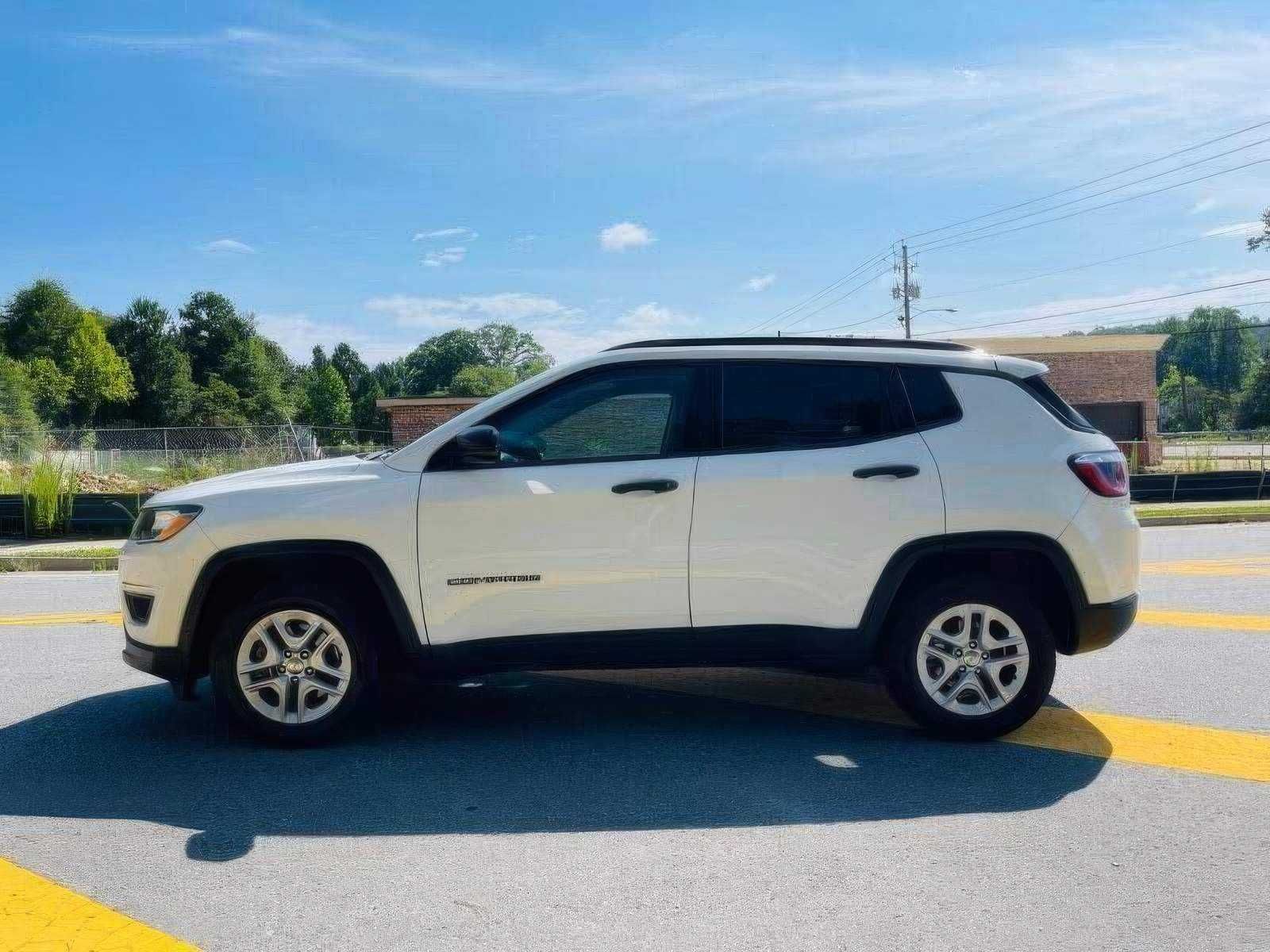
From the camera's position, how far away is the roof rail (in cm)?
498

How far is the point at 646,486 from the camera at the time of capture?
4.61 metres

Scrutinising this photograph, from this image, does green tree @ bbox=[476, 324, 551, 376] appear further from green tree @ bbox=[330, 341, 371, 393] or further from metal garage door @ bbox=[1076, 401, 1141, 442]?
Result: metal garage door @ bbox=[1076, 401, 1141, 442]

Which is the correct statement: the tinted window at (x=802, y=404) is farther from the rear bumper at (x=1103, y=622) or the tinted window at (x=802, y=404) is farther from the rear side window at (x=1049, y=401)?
the rear bumper at (x=1103, y=622)

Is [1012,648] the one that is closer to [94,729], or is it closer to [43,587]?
[94,729]

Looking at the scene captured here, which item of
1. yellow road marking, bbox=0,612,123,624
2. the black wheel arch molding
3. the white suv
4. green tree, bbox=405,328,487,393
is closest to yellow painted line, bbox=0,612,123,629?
yellow road marking, bbox=0,612,123,624

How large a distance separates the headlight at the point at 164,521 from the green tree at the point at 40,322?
93.6m

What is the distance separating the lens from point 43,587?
11.2 m

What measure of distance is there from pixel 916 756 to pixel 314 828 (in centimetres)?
255

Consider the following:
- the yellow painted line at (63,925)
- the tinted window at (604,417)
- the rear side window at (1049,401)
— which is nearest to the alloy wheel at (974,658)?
the rear side window at (1049,401)

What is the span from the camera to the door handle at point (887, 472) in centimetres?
466

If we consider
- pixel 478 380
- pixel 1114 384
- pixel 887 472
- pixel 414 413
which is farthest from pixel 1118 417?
pixel 478 380

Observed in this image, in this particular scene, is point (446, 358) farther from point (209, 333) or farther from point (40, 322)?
point (40, 322)

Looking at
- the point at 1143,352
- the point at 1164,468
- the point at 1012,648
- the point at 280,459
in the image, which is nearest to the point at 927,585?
the point at 1012,648

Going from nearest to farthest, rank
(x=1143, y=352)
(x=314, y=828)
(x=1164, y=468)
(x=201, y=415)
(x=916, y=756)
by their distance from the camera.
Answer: (x=314, y=828) < (x=916, y=756) < (x=1164, y=468) < (x=1143, y=352) < (x=201, y=415)
